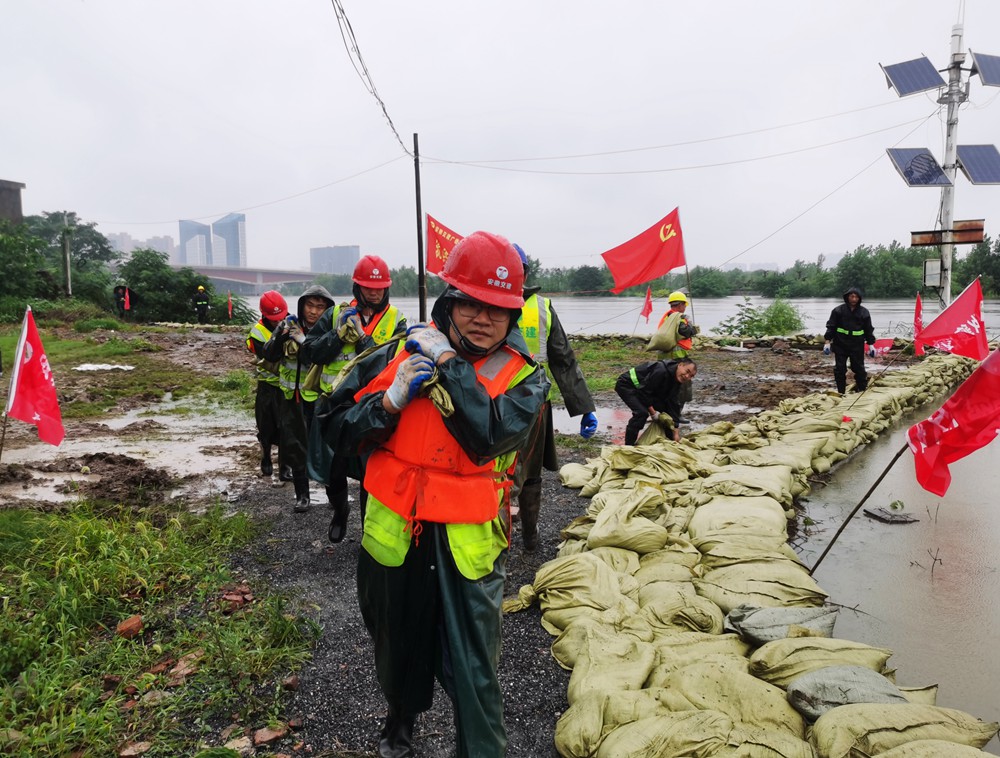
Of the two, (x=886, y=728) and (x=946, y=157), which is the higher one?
(x=946, y=157)

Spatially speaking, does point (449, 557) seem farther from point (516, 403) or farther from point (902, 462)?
point (902, 462)

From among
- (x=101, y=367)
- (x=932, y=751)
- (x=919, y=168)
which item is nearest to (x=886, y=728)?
(x=932, y=751)

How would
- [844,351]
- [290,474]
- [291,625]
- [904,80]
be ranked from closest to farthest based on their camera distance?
[291,625] < [290,474] < [844,351] < [904,80]

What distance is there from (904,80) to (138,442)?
15.8 meters

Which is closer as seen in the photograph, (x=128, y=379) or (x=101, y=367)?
(x=128, y=379)

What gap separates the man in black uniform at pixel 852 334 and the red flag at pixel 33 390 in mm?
8985

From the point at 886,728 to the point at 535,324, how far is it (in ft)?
7.79

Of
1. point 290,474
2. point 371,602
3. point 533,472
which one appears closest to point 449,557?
point 371,602

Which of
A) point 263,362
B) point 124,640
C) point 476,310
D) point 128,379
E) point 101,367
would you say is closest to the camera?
point 476,310

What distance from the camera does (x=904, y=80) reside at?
13.3 meters

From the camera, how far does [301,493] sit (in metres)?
4.50

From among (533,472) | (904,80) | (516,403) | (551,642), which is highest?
(904,80)

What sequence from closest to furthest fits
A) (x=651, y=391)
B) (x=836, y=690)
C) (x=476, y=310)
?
(x=476, y=310) → (x=836, y=690) → (x=651, y=391)

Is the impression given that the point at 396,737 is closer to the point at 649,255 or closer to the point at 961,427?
the point at 961,427
